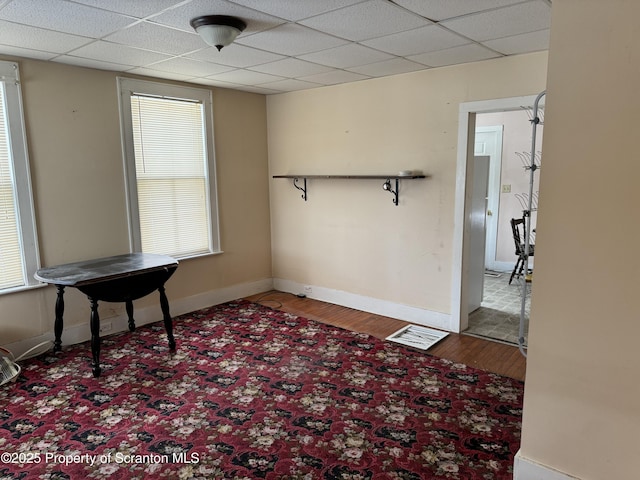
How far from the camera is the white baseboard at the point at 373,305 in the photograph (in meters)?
3.98

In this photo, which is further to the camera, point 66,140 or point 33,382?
point 66,140

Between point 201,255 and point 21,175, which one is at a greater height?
point 21,175

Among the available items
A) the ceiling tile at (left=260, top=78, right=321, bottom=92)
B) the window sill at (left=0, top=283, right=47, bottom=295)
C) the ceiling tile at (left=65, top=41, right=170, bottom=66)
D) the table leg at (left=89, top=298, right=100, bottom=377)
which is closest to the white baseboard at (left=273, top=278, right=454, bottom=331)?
the ceiling tile at (left=260, top=78, right=321, bottom=92)

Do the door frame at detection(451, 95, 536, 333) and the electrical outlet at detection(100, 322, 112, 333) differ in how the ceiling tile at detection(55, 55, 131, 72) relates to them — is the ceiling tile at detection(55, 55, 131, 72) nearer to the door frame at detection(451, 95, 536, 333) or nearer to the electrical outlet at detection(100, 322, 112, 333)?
the electrical outlet at detection(100, 322, 112, 333)

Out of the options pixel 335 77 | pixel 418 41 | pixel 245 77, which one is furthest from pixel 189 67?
pixel 418 41

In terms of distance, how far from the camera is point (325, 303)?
4.77 meters

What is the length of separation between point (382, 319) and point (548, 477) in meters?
2.37

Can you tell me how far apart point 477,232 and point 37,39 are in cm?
390

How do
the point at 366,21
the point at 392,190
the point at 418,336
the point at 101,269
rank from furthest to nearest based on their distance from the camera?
the point at 392,190, the point at 418,336, the point at 101,269, the point at 366,21

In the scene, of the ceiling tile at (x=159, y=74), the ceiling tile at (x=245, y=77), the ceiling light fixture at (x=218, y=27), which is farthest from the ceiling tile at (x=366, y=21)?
the ceiling tile at (x=159, y=74)

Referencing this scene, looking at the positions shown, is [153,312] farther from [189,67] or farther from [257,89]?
[257,89]

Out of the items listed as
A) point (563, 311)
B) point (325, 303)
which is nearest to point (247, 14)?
point (563, 311)

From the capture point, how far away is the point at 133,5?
222 cm

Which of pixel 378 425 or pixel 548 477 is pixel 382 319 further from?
pixel 548 477
